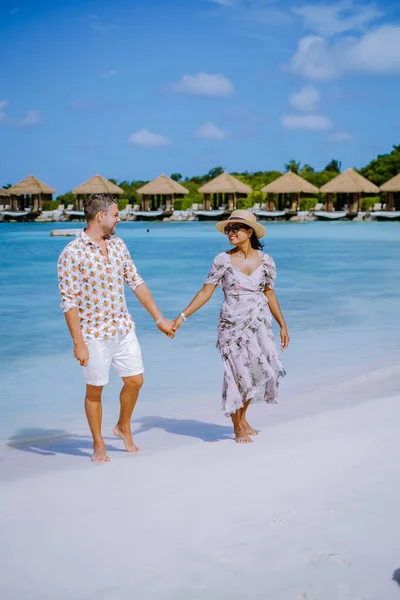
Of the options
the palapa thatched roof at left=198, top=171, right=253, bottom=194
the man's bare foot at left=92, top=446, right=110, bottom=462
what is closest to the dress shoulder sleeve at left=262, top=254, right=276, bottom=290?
the man's bare foot at left=92, top=446, right=110, bottom=462

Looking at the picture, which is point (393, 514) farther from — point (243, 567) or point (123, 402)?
point (123, 402)

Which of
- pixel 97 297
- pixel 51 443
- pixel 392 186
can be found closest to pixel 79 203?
pixel 392 186

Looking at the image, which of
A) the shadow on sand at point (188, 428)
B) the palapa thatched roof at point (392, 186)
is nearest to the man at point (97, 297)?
the shadow on sand at point (188, 428)

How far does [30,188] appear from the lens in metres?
49.2

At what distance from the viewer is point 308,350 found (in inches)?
313

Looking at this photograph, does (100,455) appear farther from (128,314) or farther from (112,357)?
(128,314)

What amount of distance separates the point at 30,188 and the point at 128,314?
4723 centimetres

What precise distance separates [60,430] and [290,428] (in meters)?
1.56

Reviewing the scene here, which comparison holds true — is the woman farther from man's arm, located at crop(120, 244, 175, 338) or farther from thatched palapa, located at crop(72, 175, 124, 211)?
thatched palapa, located at crop(72, 175, 124, 211)

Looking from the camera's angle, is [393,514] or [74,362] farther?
[74,362]

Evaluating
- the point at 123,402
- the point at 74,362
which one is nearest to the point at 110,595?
the point at 123,402

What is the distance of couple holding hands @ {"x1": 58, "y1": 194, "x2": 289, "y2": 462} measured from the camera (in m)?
3.48

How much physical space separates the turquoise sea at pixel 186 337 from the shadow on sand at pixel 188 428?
1.14 feet

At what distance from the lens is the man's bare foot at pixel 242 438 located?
13.2 feet
